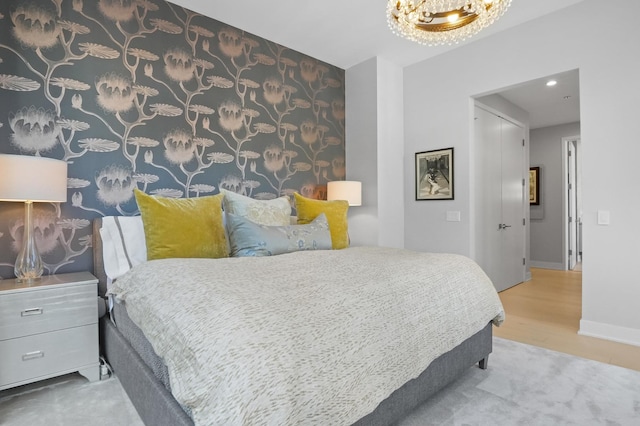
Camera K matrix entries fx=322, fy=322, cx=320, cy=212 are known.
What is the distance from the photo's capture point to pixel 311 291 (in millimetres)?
1276

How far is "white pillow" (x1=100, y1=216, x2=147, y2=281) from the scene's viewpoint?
83.1 inches

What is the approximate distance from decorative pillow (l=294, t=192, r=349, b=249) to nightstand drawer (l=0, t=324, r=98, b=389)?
1748mm

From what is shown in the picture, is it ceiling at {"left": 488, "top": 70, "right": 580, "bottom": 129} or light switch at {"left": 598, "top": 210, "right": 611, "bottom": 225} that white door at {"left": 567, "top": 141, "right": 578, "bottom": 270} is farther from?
light switch at {"left": 598, "top": 210, "right": 611, "bottom": 225}

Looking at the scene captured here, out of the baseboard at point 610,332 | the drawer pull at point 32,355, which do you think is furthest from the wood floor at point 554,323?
the drawer pull at point 32,355

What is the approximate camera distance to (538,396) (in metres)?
1.81

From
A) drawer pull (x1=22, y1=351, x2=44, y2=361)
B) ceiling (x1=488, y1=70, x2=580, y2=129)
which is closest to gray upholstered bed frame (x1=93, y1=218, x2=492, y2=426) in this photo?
drawer pull (x1=22, y1=351, x2=44, y2=361)

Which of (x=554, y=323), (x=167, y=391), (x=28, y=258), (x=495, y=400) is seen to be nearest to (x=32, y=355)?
(x=28, y=258)

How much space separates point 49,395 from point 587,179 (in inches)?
167

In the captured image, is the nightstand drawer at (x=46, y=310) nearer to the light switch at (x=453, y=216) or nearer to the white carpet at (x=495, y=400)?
the white carpet at (x=495, y=400)

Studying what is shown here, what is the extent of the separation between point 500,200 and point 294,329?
14.0 ft

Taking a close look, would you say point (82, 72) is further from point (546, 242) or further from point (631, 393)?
point (546, 242)

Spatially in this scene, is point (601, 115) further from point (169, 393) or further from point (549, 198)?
point (549, 198)

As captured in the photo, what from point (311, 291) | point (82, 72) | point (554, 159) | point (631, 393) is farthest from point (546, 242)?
point (82, 72)

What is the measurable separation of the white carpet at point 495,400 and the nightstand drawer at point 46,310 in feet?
1.32
